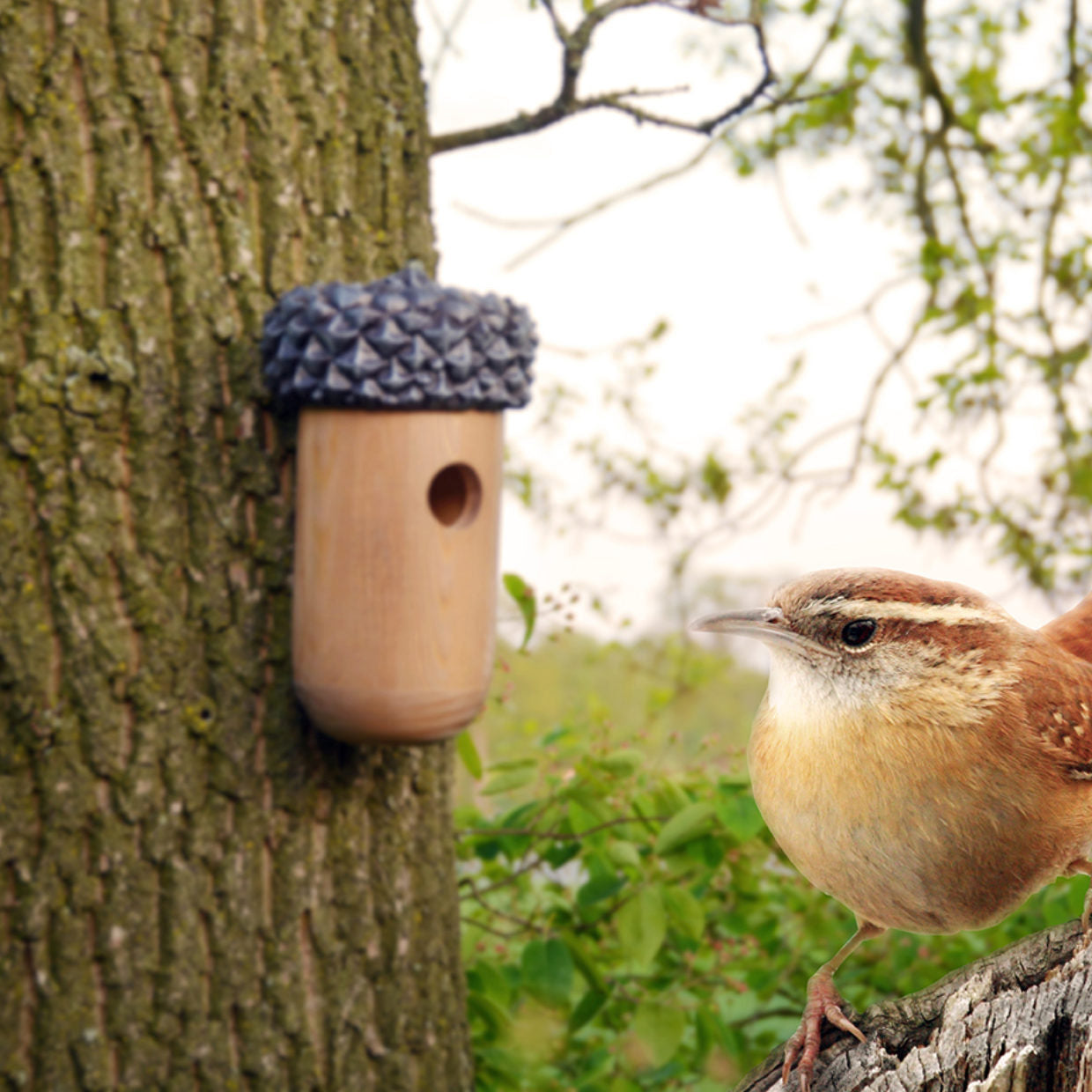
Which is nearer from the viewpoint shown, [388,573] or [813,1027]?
[813,1027]

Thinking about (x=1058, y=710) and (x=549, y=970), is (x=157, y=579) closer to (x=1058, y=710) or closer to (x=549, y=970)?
(x=549, y=970)

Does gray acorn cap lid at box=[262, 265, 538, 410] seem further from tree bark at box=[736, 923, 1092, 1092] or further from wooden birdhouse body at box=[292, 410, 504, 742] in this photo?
tree bark at box=[736, 923, 1092, 1092]

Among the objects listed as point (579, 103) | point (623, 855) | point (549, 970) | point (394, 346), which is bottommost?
point (549, 970)

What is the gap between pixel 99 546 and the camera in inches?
79.0

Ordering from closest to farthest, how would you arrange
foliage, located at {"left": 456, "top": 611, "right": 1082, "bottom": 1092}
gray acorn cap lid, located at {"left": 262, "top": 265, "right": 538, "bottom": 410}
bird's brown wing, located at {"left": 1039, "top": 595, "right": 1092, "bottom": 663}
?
bird's brown wing, located at {"left": 1039, "top": 595, "right": 1092, "bottom": 663} → gray acorn cap lid, located at {"left": 262, "top": 265, "right": 538, "bottom": 410} → foliage, located at {"left": 456, "top": 611, "right": 1082, "bottom": 1092}

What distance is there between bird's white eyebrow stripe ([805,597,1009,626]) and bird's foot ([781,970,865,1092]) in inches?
12.0

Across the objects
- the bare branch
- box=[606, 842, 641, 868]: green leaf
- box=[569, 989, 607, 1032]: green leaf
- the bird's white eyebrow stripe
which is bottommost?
box=[569, 989, 607, 1032]: green leaf

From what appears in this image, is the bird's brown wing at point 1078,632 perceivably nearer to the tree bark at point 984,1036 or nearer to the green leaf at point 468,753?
the tree bark at point 984,1036

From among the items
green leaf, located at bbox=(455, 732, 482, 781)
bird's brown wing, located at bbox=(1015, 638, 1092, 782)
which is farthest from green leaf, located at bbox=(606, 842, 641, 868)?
bird's brown wing, located at bbox=(1015, 638, 1092, 782)

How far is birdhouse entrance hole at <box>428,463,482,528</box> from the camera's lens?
2016 mm

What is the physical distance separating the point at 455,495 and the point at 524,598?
26 cm

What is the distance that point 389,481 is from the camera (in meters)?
1.89

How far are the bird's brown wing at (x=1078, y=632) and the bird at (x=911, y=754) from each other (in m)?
0.06

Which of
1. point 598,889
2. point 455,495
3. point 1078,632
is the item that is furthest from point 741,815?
point 1078,632
